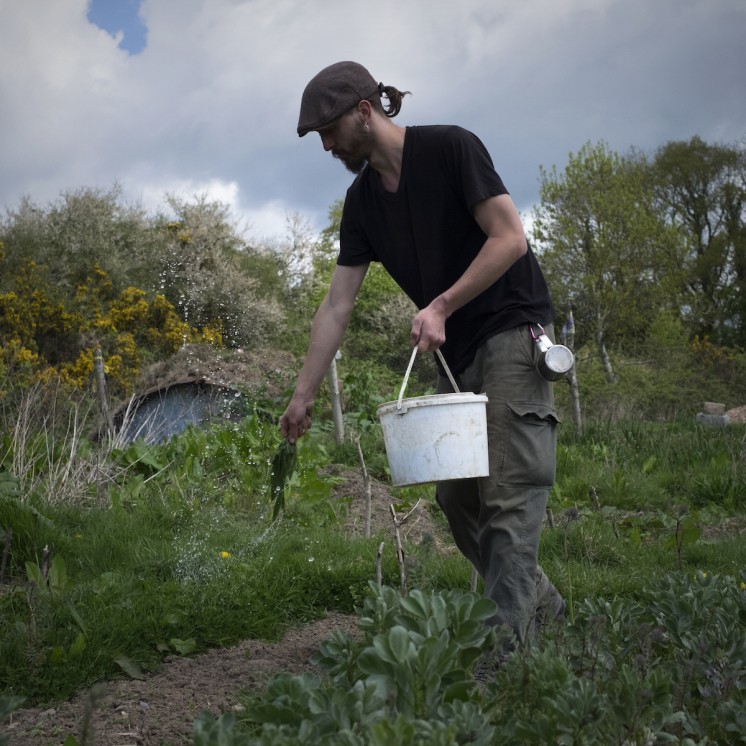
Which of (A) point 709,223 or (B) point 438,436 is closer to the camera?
(B) point 438,436

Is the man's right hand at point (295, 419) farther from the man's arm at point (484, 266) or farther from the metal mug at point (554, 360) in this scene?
the metal mug at point (554, 360)

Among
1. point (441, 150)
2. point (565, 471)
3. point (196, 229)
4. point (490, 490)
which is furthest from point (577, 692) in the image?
point (196, 229)

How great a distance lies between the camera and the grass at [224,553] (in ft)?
11.4

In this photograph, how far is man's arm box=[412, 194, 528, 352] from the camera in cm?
285

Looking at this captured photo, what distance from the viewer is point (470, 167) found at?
10.0ft

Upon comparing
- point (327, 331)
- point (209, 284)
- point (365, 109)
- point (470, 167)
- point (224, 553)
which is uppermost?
point (209, 284)

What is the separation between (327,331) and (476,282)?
888 millimetres

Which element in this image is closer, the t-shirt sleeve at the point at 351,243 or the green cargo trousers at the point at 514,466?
the green cargo trousers at the point at 514,466

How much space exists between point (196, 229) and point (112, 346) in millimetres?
5299

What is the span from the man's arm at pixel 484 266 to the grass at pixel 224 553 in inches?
26.5

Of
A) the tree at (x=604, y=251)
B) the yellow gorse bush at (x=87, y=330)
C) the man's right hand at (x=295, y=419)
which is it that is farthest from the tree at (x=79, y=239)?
the man's right hand at (x=295, y=419)

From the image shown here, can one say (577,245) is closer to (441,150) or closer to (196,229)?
(196,229)

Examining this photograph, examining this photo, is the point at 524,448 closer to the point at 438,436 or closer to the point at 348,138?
the point at 438,436

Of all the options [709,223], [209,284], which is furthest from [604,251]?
[209,284]
